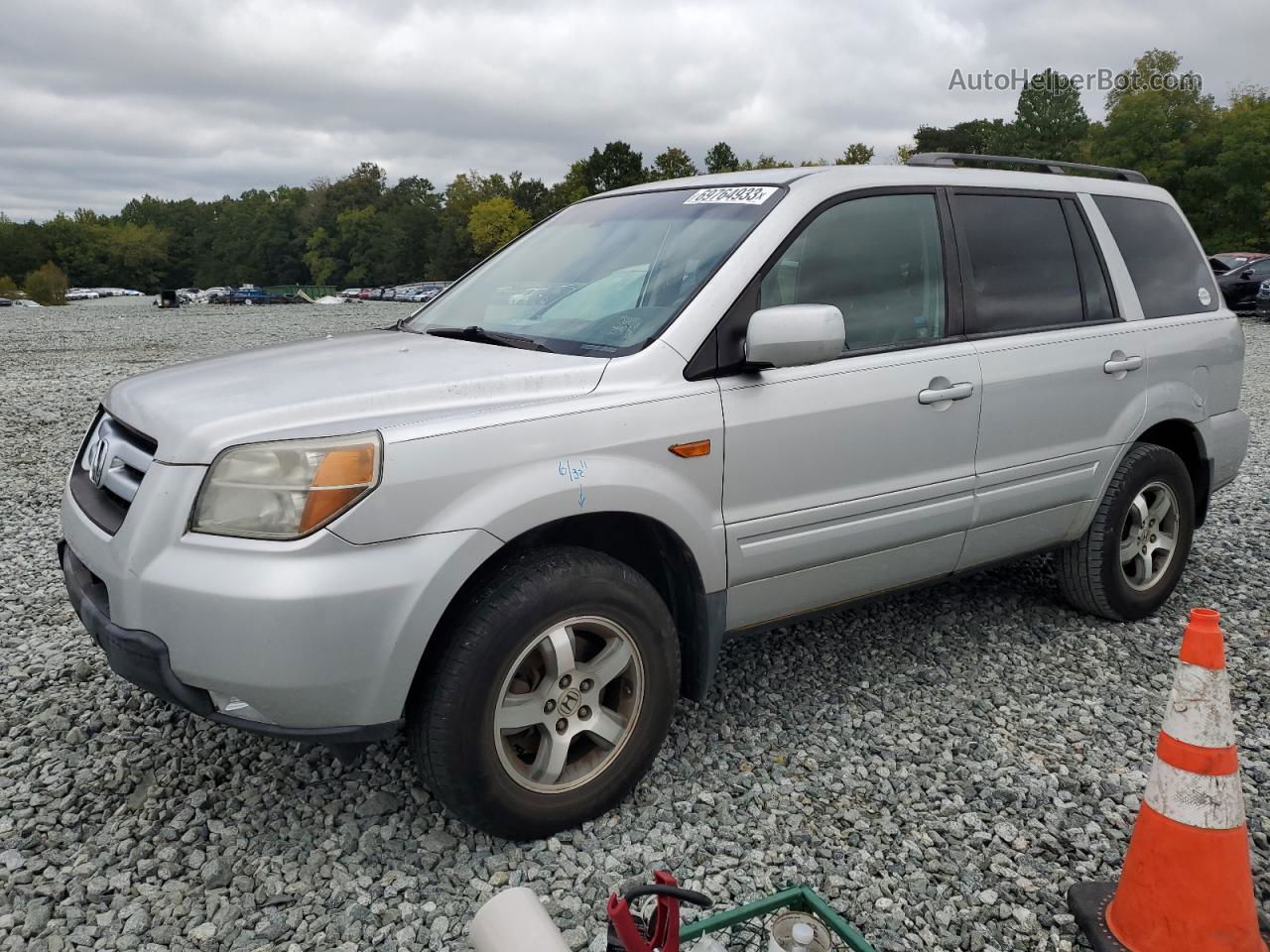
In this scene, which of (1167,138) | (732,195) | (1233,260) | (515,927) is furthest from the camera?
(1167,138)

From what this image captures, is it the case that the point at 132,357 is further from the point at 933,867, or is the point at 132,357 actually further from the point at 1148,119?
the point at 1148,119

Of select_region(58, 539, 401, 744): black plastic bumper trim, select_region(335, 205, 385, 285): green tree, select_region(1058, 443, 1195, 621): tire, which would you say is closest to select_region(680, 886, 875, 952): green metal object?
select_region(58, 539, 401, 744): black plastic bumper trim

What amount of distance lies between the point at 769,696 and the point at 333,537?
1.95 m

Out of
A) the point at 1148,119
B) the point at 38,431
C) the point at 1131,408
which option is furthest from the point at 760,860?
the point at 1148,119

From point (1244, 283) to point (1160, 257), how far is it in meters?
20.7

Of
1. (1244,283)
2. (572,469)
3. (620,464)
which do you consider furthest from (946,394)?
(1244,283)

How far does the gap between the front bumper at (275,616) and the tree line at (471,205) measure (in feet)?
104

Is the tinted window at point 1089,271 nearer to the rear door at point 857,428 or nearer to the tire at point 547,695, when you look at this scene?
the rear door at point 857,428

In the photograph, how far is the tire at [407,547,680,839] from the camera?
8.00 feet

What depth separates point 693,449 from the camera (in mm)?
2762

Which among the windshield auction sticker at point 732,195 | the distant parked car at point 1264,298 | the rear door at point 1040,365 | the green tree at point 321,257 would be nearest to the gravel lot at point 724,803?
the rear door at point 1040,365

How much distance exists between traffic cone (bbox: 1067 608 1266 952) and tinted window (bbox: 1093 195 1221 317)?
93.6 inches

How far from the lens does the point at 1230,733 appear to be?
7.37ft

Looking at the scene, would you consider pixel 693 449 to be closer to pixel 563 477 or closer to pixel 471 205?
pixel 563 477
